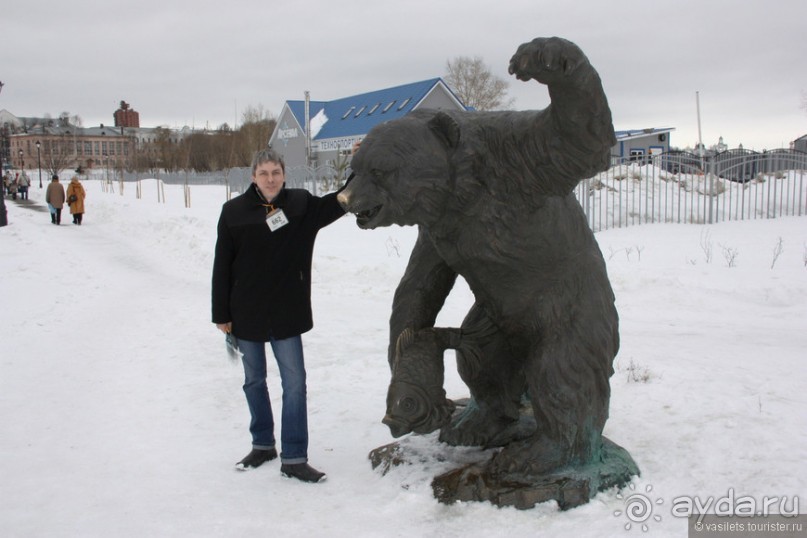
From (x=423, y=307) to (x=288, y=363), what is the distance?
839 millimetres

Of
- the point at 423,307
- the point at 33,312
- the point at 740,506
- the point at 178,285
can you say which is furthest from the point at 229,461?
the point at 178,285

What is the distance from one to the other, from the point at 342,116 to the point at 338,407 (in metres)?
31.6

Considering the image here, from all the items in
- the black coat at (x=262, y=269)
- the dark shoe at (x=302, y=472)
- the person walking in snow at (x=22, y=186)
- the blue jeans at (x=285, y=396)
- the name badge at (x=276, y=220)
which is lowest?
the dark shoe at (x=302, y=472)

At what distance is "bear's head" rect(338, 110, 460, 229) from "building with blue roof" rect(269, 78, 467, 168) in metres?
25.1

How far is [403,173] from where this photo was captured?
2605 millimetres

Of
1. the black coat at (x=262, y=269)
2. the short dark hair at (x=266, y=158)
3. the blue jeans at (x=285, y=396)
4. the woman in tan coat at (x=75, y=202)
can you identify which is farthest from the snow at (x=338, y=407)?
the woman in tan coat at (x=75, y=202)

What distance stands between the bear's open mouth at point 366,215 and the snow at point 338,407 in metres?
1.32

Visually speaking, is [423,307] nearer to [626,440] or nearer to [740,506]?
[626,440]

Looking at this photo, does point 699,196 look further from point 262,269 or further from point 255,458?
point 255,458

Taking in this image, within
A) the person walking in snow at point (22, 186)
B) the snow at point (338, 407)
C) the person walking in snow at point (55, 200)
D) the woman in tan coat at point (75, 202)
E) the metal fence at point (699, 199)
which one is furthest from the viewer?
the person walking in snow at point (22, 186)

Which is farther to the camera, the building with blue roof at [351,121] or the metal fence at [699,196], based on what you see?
the building with blue roof at [351,121]

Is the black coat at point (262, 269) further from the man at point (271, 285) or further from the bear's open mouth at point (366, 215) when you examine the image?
the bear's open mouth at point (366, 215)

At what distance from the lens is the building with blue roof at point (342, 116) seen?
30172mm

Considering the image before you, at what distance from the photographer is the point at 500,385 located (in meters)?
3.41
